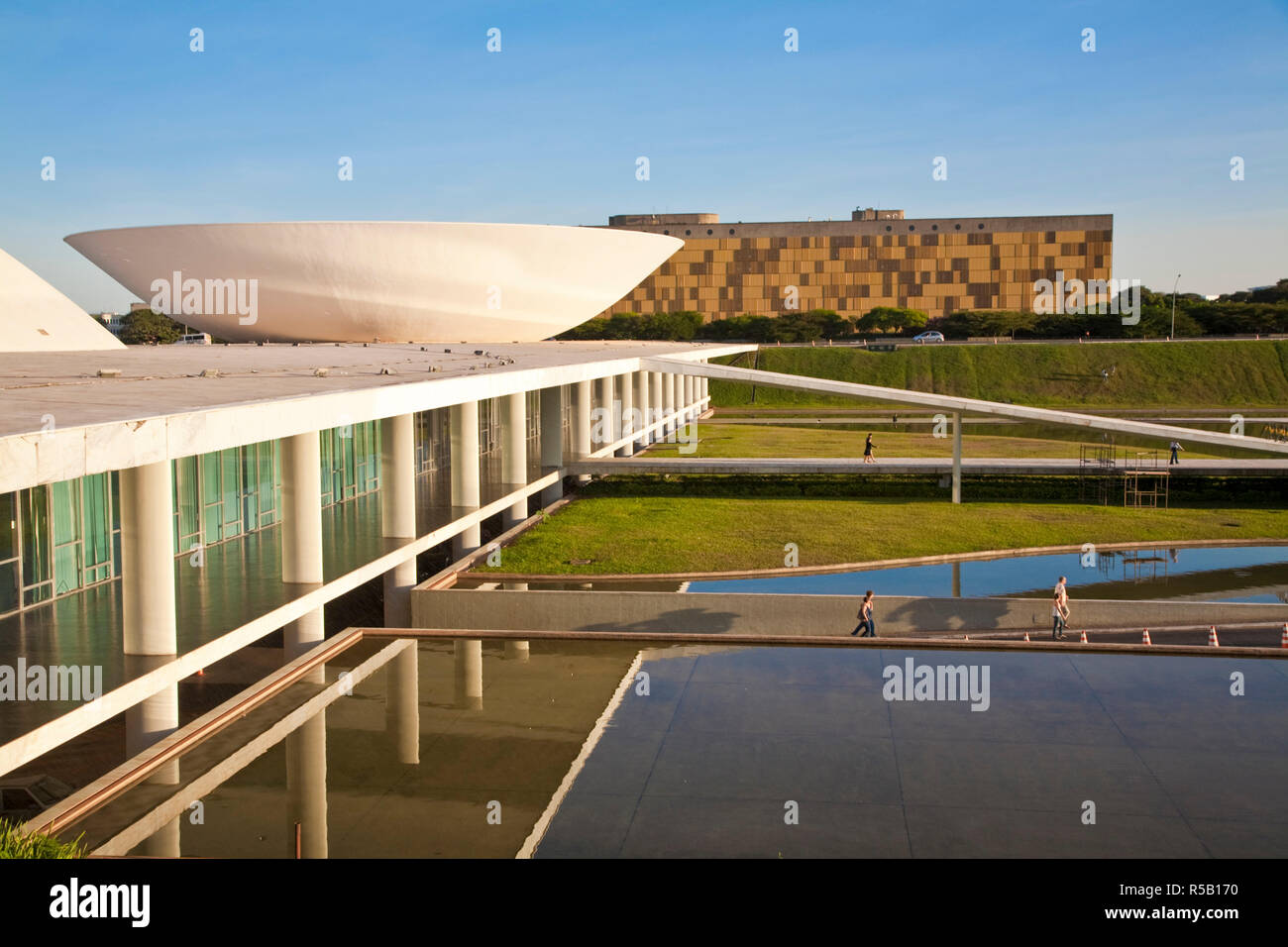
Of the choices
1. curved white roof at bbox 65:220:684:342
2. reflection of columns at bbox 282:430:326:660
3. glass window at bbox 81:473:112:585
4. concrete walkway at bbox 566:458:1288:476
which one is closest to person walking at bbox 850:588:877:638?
reflection of columns at bbox 282:430:326:660

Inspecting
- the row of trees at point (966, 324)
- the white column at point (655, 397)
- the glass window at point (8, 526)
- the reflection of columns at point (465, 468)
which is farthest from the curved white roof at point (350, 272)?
the row of trees at point (966, 324)

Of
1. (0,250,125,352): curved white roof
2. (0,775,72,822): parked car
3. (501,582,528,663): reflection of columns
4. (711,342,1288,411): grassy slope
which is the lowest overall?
(0,775,72,822): parked car

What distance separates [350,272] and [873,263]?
212ft

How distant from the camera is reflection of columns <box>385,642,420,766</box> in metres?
10.6

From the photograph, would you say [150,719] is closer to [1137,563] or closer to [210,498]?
[210,498]

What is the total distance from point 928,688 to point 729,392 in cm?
4968

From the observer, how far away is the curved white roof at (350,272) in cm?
3356

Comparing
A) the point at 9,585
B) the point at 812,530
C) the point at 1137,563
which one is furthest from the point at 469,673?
the point at 1137,563

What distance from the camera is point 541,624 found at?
53.6ft

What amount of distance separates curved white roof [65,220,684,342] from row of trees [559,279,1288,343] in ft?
139

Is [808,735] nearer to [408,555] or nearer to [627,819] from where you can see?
[627,819]

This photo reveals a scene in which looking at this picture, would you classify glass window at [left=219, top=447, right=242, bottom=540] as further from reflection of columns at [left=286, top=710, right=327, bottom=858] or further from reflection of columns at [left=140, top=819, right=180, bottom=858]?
reflection of columns at [left=140, top=819, right=180, bottom=858]

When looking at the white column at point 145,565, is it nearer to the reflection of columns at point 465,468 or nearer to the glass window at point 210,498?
the glass window at point 210,498
